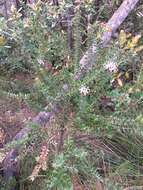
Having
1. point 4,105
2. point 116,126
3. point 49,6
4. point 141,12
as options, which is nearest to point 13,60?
point 4,105

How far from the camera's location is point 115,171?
7.54 feet

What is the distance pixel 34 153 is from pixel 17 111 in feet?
1.18

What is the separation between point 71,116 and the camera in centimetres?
199

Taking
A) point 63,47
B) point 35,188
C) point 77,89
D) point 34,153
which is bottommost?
point 35,188

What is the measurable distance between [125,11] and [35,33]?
0.91m

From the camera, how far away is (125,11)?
8.89 ft

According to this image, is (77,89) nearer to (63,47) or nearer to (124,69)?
(63,47)

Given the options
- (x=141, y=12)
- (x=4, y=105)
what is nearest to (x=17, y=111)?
(x=4, y=105)

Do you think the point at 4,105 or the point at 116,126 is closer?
the point at 116,126

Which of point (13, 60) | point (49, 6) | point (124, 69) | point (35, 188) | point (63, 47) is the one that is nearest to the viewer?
point (63, 47)

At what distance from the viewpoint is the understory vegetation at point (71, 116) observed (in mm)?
1913

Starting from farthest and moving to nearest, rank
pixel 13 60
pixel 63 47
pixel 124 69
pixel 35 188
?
pixel 124 69
pixel 13 60
pixel 35 188
pixel 63 47

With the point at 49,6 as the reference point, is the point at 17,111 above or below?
below

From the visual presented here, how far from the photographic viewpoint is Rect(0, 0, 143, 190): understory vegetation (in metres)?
1.91
